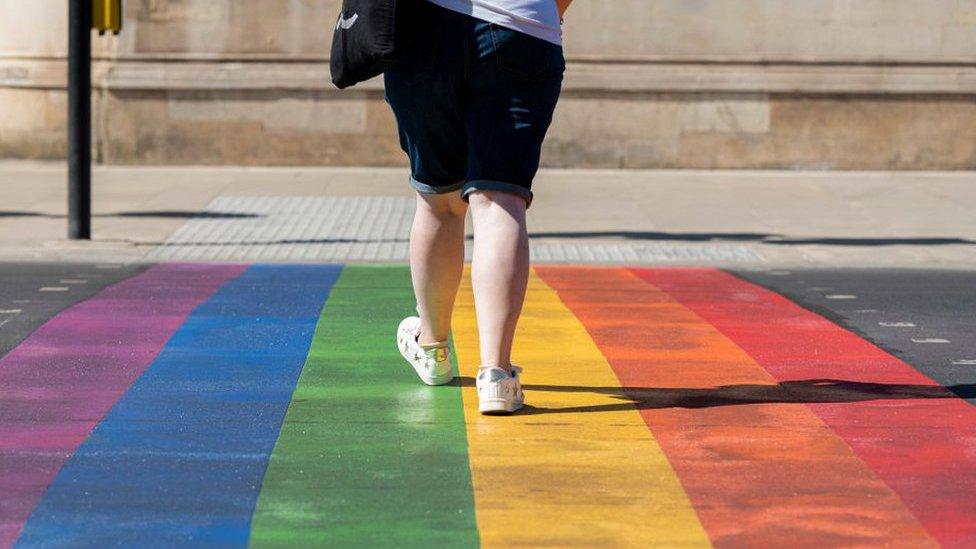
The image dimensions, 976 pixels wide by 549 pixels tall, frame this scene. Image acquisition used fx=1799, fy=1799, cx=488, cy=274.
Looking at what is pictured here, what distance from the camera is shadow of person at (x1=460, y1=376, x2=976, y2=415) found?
5.47 meters

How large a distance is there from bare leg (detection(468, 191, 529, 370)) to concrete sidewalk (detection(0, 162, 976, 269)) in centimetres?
555

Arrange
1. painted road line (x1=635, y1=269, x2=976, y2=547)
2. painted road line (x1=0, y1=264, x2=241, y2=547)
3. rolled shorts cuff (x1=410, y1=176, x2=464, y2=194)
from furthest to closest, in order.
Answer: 1. rolled shorts cuff (x1=410, y1=176, x2=464, y2=194)
2. painted road line (x1=0, y1=264, x2=241, y2=547)
3. painted road line (x1=635, y1=269, x2=976, y2=547)

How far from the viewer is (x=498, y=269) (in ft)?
17.1

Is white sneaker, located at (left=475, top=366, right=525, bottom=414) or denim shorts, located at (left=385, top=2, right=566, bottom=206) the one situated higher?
denim shorts, located at (left=385, top=2, right=566, bottom=206)

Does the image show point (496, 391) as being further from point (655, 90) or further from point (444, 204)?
point (655, 90)

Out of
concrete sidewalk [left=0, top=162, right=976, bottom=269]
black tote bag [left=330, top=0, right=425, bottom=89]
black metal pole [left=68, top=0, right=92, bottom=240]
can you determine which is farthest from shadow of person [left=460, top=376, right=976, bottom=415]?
black metal pole [left=68, top=0, right=92, bottom=240]

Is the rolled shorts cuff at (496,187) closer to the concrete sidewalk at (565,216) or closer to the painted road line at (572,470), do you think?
the painted road line at (572,470)

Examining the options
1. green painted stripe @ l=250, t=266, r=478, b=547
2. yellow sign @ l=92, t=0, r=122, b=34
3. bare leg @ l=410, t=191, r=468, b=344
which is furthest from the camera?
yellow sign @ l=92, t=0, r=122, b=34

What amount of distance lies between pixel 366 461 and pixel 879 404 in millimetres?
1782

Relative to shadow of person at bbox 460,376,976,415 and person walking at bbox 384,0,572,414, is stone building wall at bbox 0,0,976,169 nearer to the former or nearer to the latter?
shadow of person at bbox 460,376,976,415

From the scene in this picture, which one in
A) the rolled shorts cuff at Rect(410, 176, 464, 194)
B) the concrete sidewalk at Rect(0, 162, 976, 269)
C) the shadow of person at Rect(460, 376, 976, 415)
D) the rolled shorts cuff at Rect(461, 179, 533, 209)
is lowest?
the concrete sidewalk at Rect(0, 162, 976, 269)

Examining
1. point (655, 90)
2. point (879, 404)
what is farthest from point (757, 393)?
point (655, 90)

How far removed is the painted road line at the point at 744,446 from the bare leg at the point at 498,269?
0.49m

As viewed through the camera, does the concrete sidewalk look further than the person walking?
Yes
